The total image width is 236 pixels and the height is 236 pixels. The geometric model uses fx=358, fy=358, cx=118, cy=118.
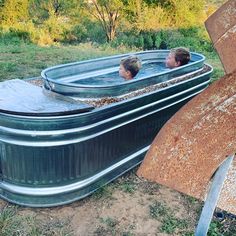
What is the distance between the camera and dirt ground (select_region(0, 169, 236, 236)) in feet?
9.62

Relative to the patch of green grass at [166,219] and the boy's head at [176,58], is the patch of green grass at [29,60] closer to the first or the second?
the boy's head at [176,58]

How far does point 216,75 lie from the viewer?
23.2 ft

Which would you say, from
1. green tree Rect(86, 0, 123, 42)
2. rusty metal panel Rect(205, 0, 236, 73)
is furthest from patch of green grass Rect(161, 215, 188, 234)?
green tree Rect(86, 0, 123, 42)

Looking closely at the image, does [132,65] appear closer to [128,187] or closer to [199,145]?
[128,187]

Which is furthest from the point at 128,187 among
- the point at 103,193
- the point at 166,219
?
the point at 166,219

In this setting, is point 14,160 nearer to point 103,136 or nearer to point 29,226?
point 29,226

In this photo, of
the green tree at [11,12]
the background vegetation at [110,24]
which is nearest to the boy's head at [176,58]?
the background vegetation at [110,24]

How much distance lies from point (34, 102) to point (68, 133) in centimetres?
43

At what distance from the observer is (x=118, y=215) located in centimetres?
313

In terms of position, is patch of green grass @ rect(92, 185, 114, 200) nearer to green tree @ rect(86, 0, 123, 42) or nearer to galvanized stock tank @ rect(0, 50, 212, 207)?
galvanized stock tank @ rect(0, 50, 212, 207)

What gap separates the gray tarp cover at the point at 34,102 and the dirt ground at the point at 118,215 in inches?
35.4

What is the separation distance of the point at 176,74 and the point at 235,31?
9.76 feet

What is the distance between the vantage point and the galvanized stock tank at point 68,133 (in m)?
2.83

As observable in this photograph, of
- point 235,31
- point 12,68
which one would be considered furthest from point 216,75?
point 235,31
